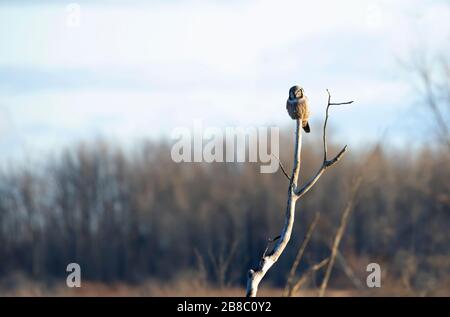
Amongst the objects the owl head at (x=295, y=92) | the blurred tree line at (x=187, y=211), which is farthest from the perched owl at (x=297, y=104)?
the blurred tree line at (x=187, y=211)

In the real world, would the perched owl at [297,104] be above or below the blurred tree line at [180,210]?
above

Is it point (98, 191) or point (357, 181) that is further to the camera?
point (98, 191)

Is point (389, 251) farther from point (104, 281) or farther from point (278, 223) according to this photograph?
point (104, 281)

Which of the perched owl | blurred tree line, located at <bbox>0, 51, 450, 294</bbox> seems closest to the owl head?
the perched owl

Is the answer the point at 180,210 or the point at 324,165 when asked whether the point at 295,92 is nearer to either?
the point at 324,165

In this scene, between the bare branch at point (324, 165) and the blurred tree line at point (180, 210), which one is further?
the blurred tree line at point (180, 210)

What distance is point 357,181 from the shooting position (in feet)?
33.8

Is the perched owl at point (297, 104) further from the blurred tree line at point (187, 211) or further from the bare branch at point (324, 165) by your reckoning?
the blurred tree line at point (187, 211)

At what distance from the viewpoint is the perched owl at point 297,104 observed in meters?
6.11

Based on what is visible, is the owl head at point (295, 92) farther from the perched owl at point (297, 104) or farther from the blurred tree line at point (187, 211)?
the blurred tree line at point (187, 211)

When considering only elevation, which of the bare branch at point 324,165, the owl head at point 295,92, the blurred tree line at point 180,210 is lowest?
the blurred tree line at point 180,210
